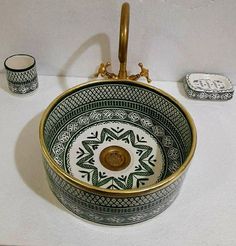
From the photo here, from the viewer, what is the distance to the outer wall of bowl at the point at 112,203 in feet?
1.94

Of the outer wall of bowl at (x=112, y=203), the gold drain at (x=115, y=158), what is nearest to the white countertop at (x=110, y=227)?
the outer wall of bowl at (x=112, y=203)

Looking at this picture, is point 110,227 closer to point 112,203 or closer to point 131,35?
point 112,203

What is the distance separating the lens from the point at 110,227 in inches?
26.2

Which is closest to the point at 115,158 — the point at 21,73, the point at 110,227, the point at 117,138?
the point at 117,138

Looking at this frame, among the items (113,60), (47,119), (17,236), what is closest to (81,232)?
(17,236)

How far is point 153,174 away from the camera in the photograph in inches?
30.3

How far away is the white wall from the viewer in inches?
33.6

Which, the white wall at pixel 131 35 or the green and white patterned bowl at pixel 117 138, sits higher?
the white wall at pixel 131 35

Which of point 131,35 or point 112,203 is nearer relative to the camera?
point 112,203

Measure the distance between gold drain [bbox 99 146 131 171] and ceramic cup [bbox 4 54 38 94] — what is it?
275 mm

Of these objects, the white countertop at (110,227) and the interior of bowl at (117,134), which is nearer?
the white countertop at (110,227)

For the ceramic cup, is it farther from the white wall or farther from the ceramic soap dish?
the ceramic soap dish

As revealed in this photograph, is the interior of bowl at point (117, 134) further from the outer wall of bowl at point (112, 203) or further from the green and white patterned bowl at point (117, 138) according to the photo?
the outer wall of bowl at point (112, 203)

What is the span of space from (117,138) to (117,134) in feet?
0.04
